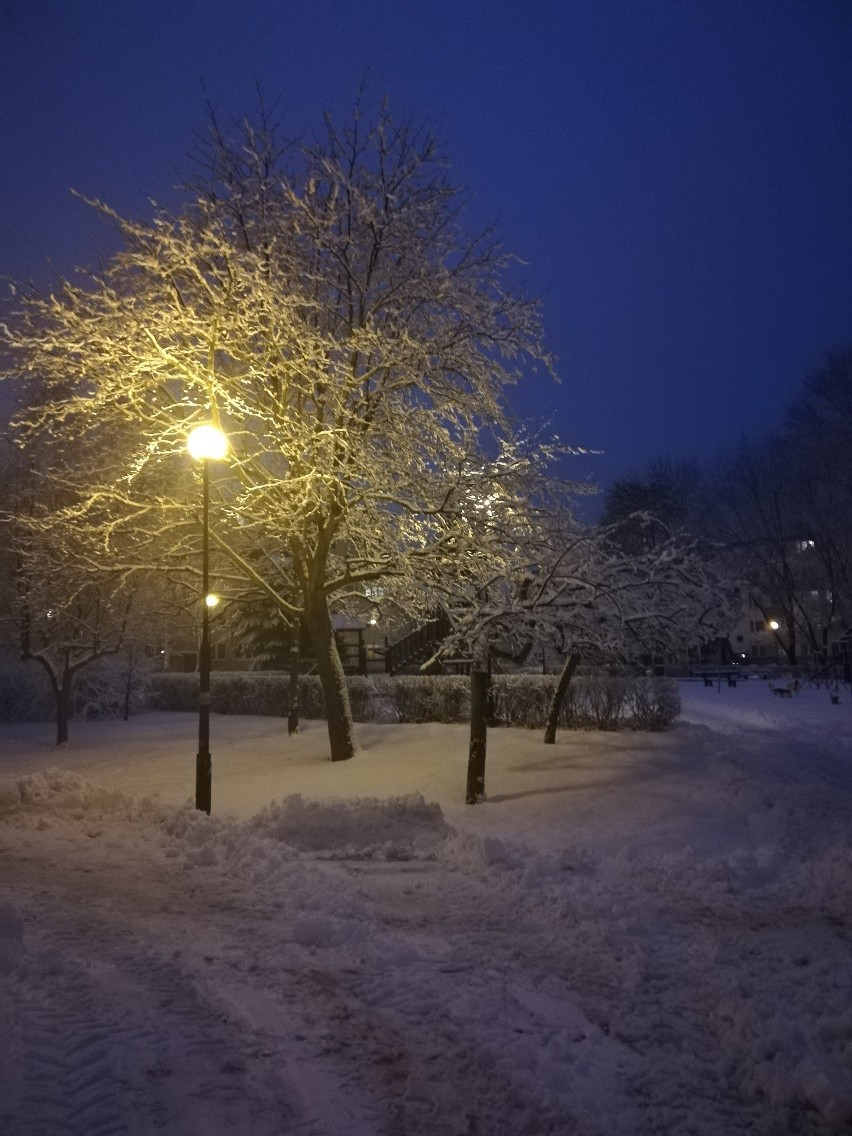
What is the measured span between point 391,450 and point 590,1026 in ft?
48.9

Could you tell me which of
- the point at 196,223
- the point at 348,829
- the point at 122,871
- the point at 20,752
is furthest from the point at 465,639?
the point at 20,752

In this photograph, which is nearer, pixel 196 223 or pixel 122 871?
pixel 122 871

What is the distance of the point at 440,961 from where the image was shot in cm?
738

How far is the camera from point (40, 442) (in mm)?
29391

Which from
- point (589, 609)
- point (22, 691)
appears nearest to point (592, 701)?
point (589, 609)

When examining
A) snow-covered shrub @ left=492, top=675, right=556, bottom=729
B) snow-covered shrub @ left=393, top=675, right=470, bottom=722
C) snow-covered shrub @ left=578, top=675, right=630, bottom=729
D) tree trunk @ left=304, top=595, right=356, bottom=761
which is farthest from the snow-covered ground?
snow-covered shrub @ left=393, top=675, right=470, bottom=722

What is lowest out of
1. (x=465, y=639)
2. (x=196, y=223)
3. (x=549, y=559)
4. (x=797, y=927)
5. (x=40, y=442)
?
(x=797, y=927)

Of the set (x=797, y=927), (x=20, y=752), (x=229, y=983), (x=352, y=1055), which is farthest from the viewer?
(x=20, y=752)

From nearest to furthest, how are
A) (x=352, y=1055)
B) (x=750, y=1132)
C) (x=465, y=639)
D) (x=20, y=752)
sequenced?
(x=750, y=1132) < (x=352, y=1055) < (x=465, y=639) < (x=20, y=752)

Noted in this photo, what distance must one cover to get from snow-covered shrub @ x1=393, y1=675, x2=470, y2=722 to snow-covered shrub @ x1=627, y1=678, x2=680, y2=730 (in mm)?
4722

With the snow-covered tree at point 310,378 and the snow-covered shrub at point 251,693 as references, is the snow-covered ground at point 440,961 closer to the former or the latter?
→ the snow-covered tree at point 310,378

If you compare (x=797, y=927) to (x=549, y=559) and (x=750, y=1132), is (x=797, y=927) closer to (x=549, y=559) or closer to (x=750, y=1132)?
(x=750, y=1132)

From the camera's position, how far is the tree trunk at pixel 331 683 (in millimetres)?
20719

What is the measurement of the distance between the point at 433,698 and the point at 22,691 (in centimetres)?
1978
